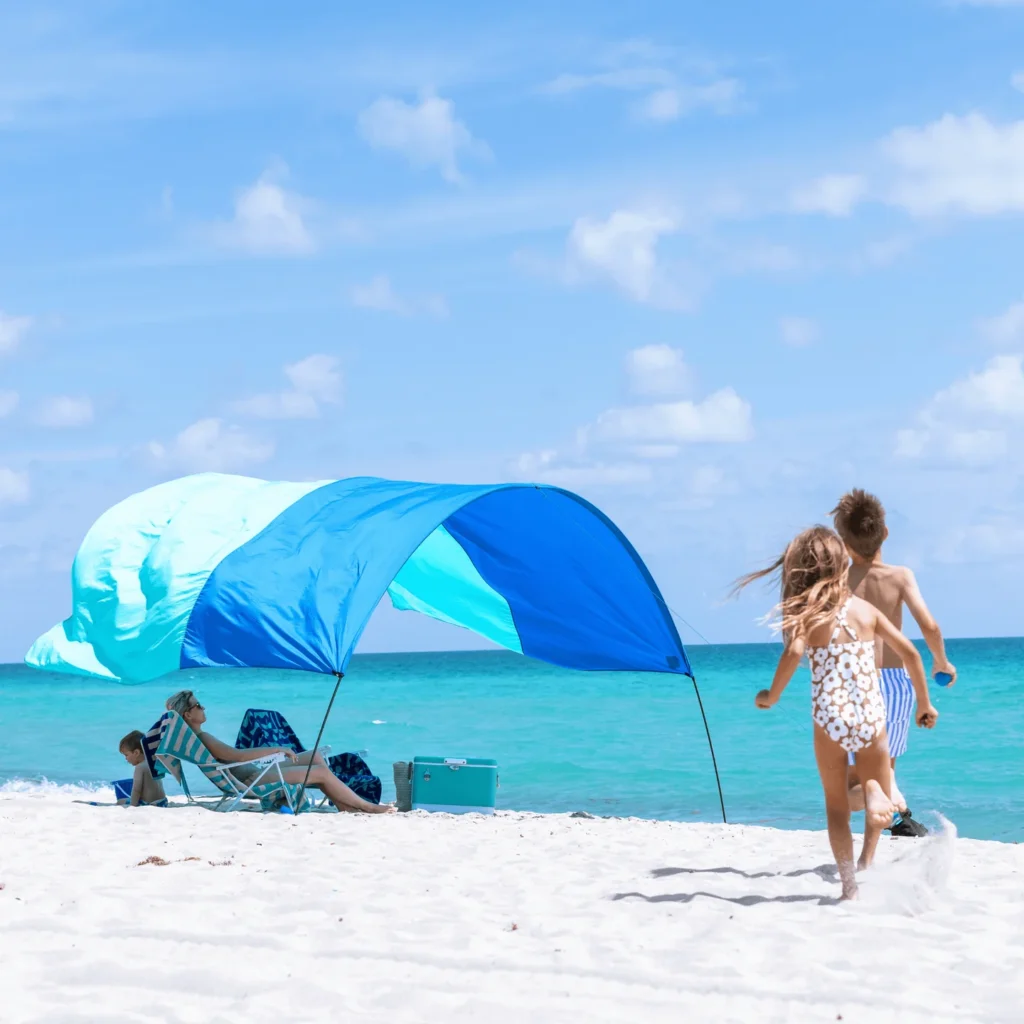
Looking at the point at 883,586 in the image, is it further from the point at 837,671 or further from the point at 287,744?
the point at 287,744

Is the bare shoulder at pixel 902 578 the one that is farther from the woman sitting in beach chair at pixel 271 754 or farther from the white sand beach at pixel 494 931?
the woman sitting in beach chair at pixel 271 754

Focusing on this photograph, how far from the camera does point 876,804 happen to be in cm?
438

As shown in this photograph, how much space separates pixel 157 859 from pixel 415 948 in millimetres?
1963

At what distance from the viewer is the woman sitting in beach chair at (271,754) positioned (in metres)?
7.65

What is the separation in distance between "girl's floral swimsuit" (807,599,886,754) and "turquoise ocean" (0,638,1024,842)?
→ 19.8 ft

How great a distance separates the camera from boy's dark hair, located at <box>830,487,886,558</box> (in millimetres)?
4746

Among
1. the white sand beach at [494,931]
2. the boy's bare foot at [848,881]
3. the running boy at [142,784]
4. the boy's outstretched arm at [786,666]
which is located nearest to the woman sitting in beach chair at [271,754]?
the running boy at [142,784]

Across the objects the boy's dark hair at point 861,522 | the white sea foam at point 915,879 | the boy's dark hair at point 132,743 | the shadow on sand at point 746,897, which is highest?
the boy's dark hair at point 861,522

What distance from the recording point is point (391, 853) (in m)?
6.05

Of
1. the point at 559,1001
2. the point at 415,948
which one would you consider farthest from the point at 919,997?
the point at 415,948

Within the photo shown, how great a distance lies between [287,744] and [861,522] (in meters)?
4.81

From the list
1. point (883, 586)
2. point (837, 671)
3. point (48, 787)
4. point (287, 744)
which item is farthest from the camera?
point (48, 787)

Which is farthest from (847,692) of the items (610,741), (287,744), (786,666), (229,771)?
(610,741)

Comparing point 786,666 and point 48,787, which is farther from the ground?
point 786,666
